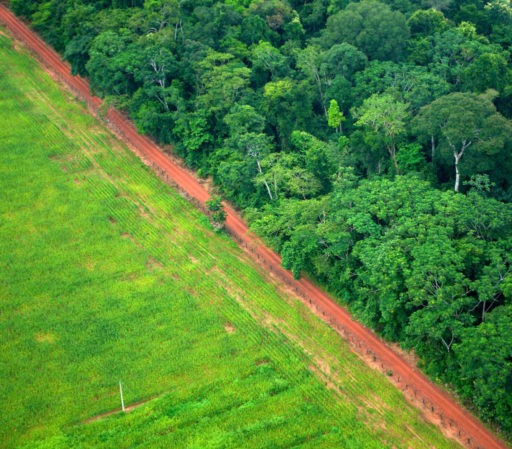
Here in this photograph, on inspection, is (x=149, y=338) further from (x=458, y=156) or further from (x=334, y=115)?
(x=458, y=156)

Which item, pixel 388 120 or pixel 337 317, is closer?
pixel 337 317

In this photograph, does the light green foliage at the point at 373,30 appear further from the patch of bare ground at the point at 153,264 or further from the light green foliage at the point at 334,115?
the patch of bare ground at the point at 153,264

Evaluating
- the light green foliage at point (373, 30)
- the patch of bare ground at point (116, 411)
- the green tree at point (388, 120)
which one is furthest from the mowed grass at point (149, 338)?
the light green foliage at point (373, 30)

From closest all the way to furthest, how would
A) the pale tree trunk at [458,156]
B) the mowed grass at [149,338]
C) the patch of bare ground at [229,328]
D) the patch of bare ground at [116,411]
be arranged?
the mowed grass at [149,338]
the patch of bare ground at [116,411]
the patch of bare ground at [229,328]
the pale tree trunk at [458,156]

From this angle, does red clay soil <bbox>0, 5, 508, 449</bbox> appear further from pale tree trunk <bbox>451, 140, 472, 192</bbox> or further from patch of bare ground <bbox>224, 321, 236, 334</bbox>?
pale tree trunk <bbox>451, 140, 472, 192</bbox>

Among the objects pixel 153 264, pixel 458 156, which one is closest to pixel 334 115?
pixel 458 156

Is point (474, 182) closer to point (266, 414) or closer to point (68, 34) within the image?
point (266, 414)

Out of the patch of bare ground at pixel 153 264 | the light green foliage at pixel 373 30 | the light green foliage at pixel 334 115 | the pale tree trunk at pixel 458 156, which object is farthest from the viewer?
the light green foliage at pixel 373 30
